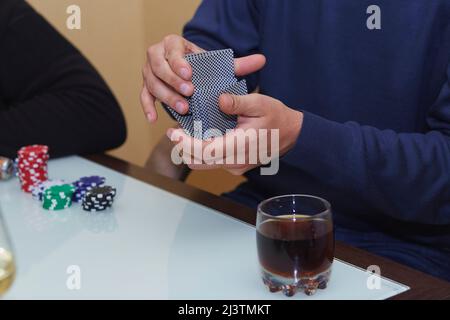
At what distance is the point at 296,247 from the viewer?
770 millimetres

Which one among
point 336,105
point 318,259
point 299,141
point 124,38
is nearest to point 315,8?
point 336,105

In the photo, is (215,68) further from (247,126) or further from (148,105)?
(148,105)

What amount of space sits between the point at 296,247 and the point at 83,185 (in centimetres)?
46

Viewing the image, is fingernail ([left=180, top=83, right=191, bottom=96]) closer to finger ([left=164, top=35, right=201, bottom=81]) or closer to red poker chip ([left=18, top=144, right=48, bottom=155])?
finger ([left=164, top=35, right=201, bottom=81])

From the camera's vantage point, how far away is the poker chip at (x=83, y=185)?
1.10m

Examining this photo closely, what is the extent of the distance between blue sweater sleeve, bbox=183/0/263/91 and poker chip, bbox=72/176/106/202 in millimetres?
395

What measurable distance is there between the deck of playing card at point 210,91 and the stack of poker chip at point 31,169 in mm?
339

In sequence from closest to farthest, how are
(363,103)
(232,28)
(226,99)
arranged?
(226,99), (363,103), (232,28)

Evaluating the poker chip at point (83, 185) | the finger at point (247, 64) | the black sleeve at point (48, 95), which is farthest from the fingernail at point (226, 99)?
the black sleeve at point (48, 95)

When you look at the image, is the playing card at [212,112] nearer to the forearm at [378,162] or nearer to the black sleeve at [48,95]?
the forearm at [378,162]

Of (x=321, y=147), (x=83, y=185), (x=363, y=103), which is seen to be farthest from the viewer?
(x=363, y=103)

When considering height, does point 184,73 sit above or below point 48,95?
above

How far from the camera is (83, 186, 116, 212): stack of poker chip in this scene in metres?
1.05

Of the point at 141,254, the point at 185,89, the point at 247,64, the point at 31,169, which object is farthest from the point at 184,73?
the point at 31,169
